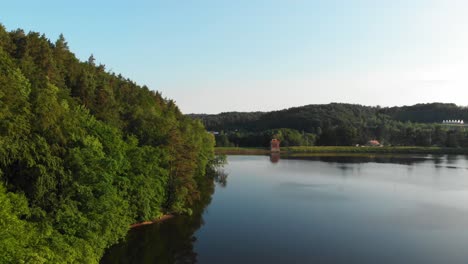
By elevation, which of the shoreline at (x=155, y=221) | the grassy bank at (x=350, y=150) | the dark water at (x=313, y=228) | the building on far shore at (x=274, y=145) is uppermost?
the building on far shore at (x=274, y=145)

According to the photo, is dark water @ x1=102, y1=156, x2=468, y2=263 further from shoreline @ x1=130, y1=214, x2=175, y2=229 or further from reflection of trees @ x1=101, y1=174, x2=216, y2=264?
shoreline @ x1=130, y1=214, x2=175, y2=229

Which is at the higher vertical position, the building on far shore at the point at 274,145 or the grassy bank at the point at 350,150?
the building on far shore at the point at 274,145

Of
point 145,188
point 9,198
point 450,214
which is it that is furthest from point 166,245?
point 450,214

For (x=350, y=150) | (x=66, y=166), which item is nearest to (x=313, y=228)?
(x=66, y=166)

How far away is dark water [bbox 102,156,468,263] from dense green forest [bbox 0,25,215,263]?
3.60m

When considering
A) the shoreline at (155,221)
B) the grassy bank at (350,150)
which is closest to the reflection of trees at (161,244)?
the shoreline at (155,221)

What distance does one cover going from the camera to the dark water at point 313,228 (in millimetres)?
35781

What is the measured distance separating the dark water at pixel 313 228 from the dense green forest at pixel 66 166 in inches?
142

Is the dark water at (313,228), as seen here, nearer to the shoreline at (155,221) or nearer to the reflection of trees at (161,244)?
the reflection of trees at (161,244)

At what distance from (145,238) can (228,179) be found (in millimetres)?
47744

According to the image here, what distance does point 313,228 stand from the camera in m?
45.0

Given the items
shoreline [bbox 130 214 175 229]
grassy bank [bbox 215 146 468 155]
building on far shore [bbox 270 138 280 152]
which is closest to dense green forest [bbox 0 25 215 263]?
shoreline [bbox 130 214 175 229]

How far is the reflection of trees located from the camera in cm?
3426

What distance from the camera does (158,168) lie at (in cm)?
4388
